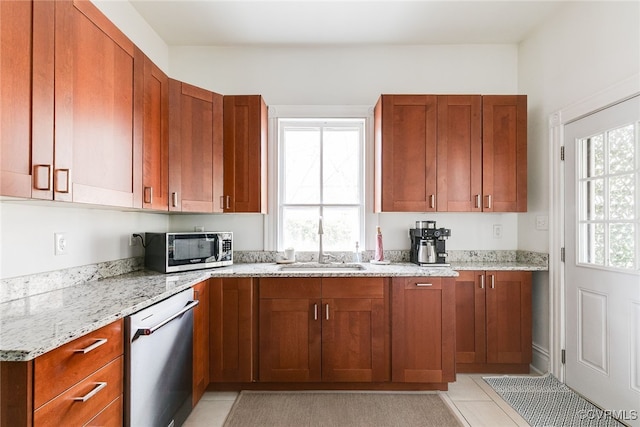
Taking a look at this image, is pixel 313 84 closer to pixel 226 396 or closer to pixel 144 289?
pixel 144 289

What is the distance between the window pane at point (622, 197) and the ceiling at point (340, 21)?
1.43 metres

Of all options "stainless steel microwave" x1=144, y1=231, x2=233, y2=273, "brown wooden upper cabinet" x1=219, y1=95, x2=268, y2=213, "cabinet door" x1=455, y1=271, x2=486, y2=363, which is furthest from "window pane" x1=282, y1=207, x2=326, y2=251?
"cabinet door" x1=455, y1=271, x2=486, y2=363

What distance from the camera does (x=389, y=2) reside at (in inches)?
101

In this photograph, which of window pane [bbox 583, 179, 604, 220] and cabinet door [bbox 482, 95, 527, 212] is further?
cabinet door [bbox 482, 95, 527, 212]

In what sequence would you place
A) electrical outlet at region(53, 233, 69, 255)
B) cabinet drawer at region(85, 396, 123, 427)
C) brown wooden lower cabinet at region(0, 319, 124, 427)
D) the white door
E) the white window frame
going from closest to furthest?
brown wooden lower cabinet at region(0, 319, 124, 427) < cabinet drawer at region(85, 396, 123, 427) < electrical outlet at region(53, 233, 69, 255) < the white door < the white window frame

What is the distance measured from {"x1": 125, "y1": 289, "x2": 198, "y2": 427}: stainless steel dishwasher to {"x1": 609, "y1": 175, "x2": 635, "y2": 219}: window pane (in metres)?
2.69

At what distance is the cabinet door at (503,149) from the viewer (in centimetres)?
281

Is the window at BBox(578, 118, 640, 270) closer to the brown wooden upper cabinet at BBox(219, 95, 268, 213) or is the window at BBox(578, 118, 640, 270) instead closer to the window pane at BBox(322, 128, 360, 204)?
the window pane at BBox(322, 128, 360, 204)

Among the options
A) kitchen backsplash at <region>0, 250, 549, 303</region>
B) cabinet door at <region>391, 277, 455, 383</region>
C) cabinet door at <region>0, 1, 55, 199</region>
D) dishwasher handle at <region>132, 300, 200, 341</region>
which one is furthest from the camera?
cabinet door at <region>391, 277, 455, 383</region>

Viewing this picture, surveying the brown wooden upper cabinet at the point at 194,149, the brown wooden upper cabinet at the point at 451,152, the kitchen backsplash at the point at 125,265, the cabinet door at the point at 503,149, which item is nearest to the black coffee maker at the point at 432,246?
the brown wooden upper cabinet at the point at 451,152

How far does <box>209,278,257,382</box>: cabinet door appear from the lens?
2471mm

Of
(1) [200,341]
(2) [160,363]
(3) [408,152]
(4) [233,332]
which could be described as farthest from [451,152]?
(2) [160,363]

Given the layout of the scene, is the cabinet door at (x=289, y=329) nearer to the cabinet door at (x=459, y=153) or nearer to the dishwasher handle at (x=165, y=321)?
the dishwasher handle at (x=165, y=321)

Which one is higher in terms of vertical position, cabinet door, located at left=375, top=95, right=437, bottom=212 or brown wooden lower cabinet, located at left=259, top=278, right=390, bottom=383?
cabinet door, located at left=375, top=95, right=437, bottom=212
